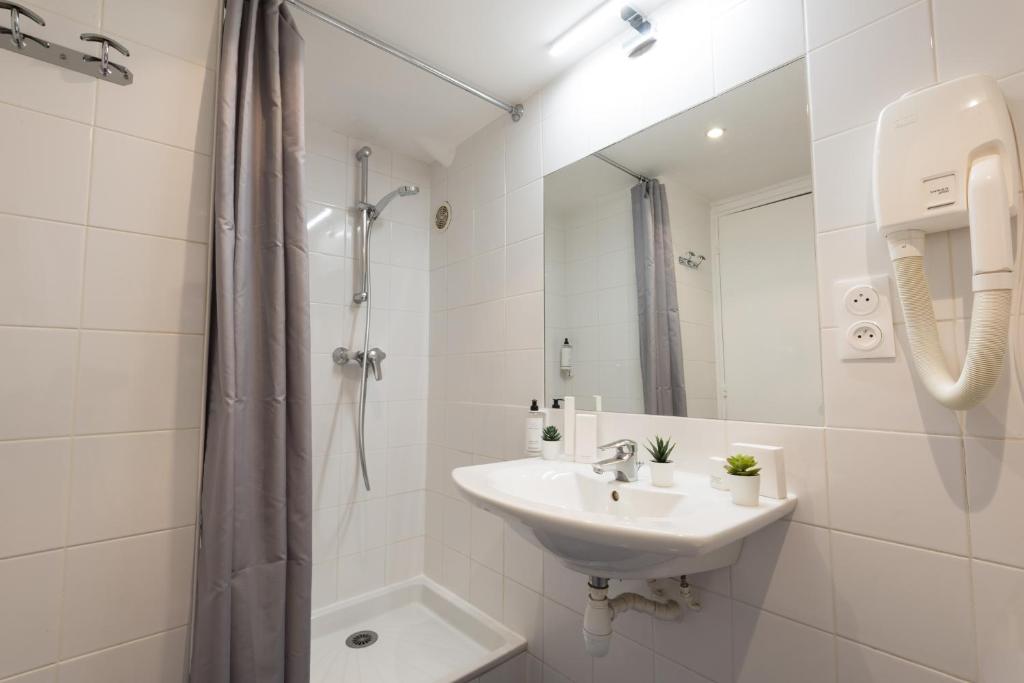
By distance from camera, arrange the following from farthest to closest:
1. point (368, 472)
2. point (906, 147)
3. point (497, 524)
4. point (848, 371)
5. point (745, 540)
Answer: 1. point (368, 472)
2. point (497, 524)
3. point (745, 540)
4. point (848, 371)
5. point (906, 147)

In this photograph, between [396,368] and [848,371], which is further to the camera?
[396,368]

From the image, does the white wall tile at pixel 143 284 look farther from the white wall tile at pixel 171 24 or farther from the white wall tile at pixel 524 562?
the white wall tile at pixel 524 562

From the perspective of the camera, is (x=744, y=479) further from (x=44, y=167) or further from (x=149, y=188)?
(x=44, y=167)

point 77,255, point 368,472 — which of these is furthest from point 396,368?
point 77,255

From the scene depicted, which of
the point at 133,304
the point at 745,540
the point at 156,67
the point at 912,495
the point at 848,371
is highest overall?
the point at 156,67

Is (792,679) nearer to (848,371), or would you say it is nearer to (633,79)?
(848,371)

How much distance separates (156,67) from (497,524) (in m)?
1.70

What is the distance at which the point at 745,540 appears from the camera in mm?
1041

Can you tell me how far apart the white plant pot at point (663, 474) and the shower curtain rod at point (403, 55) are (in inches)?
55.6

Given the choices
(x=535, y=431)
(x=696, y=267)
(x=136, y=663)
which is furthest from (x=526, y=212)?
(x=136, y=663)

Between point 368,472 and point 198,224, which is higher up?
point 198,224

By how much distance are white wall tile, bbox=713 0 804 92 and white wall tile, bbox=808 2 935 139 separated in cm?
8

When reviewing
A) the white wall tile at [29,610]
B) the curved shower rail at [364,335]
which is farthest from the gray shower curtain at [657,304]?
the white wall tile at [29,610]

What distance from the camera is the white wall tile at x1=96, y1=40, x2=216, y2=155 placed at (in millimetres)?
1000
